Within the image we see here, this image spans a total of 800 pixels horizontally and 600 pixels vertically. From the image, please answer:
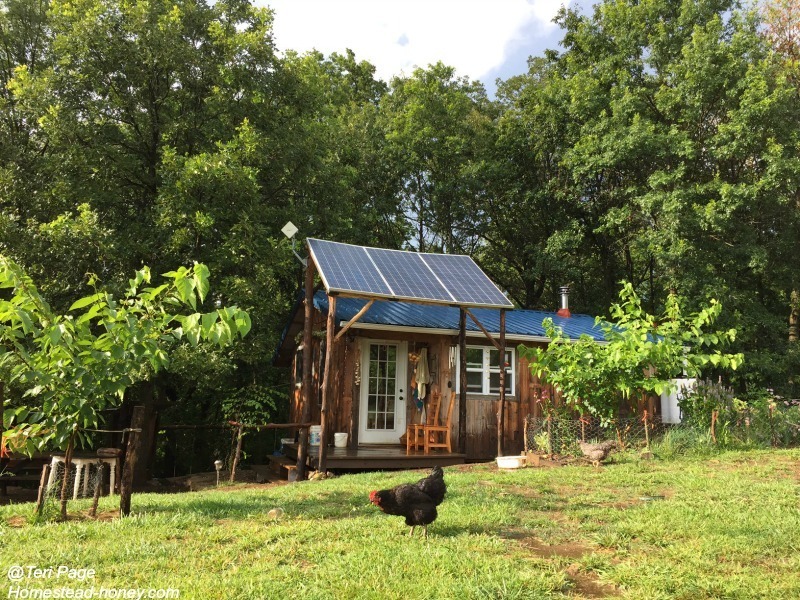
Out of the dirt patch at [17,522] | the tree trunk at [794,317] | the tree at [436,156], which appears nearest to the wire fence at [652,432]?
the dirt patch at [17,522]

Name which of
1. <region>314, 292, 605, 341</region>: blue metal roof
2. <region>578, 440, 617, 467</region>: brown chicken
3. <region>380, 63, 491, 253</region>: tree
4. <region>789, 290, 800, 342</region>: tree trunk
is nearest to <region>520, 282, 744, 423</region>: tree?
<region>578, 440, 617, 467</region>: brown chicken

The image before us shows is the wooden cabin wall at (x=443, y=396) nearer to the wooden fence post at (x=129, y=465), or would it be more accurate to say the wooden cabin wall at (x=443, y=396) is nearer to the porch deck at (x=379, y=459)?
the porch deck at (x=379, y=459)

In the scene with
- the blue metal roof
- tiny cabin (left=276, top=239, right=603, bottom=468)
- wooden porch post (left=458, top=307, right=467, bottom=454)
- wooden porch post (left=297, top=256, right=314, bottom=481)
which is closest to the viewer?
wooden porch post (left=297, top=256, right=314, bottom=481)

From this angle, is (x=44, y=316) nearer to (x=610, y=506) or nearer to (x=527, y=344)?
(x=610, y=506)

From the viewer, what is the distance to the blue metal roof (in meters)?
12.2

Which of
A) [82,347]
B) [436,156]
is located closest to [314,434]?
[82,347]

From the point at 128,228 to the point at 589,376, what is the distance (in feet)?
33.2

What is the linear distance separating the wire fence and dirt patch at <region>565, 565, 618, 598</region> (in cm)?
609

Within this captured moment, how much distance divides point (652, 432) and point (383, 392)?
5495 mm

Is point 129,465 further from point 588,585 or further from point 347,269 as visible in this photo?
point 347,269

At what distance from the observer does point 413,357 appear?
1262cm

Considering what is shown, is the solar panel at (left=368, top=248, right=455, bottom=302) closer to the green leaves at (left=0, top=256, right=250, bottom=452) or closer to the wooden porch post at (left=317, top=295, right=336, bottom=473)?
the wooden porch post at (left=317, top=295, right=336, bottom=473)

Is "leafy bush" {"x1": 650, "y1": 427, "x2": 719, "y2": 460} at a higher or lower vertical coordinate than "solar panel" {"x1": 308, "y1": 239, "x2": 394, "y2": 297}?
lower

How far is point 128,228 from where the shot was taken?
41.7ft
